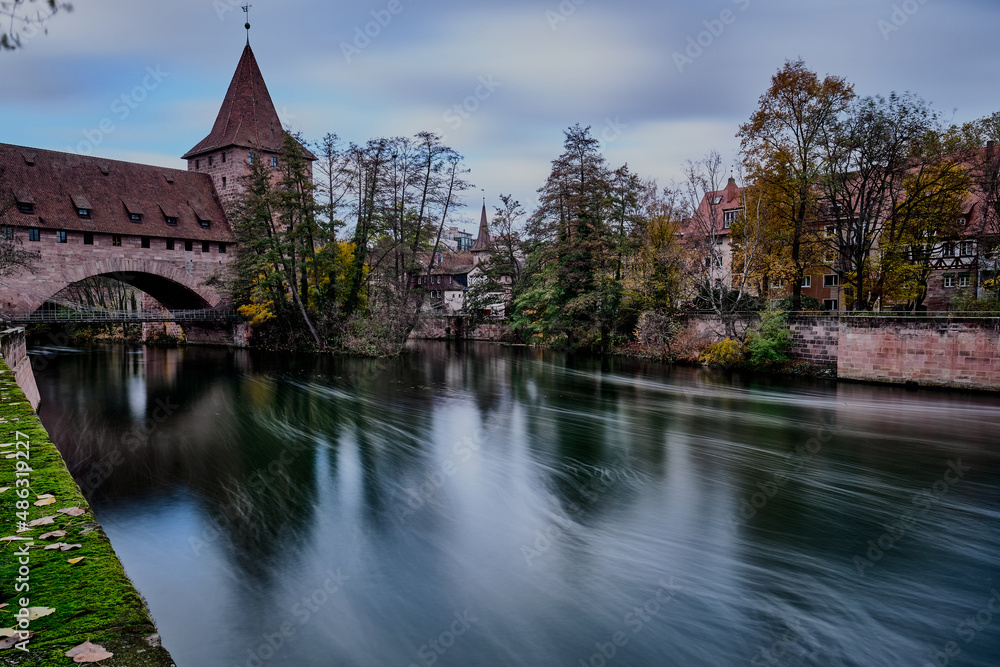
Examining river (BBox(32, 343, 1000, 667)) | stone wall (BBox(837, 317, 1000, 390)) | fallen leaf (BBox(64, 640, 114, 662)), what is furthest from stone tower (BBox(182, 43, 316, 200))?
fallen leaf (BBox(64, 640, 114, 662))

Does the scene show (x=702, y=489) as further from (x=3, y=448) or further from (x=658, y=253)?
(x=658, y=253)

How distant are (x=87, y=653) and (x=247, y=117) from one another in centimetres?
4367

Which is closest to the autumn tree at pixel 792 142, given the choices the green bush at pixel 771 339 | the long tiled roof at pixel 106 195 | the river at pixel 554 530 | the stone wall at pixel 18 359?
the green bush at pixel 771 339

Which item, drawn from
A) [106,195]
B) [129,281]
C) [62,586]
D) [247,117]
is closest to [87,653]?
[62,586]

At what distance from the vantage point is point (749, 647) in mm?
4859

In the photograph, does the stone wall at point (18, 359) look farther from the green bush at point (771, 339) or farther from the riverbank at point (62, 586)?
the green bush at point (771, 339)

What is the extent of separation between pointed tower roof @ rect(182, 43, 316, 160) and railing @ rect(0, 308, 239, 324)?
1099 centimetres

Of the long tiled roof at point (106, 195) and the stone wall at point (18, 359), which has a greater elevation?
the long tiled roof at point (106, 195)

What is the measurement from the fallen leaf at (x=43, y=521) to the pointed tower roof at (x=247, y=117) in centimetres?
3998

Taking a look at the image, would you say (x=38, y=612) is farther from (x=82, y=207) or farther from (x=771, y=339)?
(x=82, y=207)

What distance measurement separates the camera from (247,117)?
40.8 metres

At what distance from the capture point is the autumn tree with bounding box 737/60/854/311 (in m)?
22.5

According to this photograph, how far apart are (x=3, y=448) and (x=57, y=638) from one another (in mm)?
3401

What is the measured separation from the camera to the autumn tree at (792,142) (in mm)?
22453
